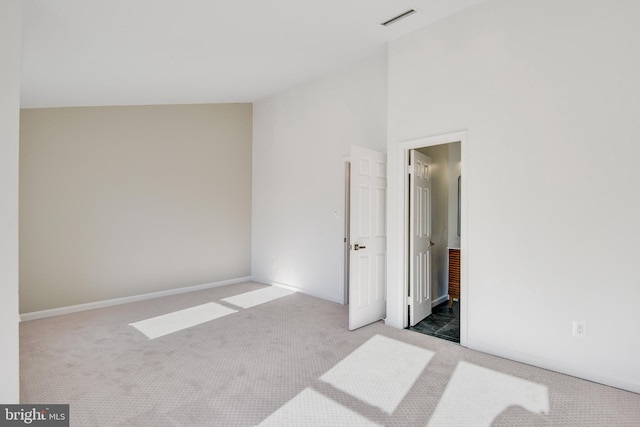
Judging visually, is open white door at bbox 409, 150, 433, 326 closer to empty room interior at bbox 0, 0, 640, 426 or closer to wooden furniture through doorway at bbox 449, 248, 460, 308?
empty room interior at bbox 0, 0, 640, 426

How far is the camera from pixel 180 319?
3.95 m

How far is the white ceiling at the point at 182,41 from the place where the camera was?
8.37 feet

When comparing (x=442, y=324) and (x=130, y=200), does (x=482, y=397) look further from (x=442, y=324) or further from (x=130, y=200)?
(x=130, y=200)

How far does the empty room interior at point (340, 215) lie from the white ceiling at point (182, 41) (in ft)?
0.09

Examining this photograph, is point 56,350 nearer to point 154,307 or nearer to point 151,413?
point 154,307

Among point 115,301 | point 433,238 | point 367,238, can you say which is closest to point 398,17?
point 367,238

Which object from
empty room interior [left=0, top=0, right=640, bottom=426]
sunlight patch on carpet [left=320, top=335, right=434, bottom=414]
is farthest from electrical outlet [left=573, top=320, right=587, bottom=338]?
sunlight patch on carpet [left=320, top=335, right=434, bottom=414]

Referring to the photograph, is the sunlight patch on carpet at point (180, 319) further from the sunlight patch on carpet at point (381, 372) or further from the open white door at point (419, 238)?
the open white door at point (419, 238)

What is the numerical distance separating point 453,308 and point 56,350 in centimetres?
459

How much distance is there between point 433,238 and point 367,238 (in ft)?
4.44

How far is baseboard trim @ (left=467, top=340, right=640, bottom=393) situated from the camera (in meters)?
2.37

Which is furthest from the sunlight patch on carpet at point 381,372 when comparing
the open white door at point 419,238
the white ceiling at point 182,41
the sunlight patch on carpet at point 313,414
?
the white ceiling at point 182,41

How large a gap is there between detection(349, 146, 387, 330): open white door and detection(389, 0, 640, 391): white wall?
814mm

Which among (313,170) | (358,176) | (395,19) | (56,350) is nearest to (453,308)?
(358,176)
